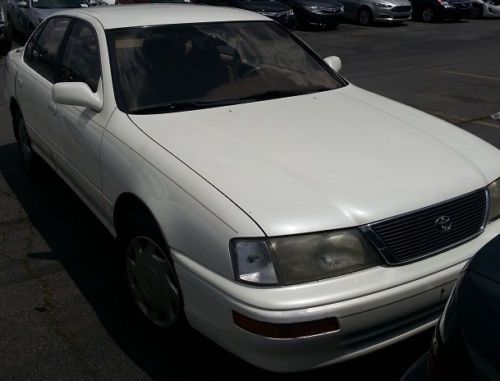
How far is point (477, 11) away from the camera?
22.1 metres

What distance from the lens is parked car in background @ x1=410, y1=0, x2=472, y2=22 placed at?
798 inches

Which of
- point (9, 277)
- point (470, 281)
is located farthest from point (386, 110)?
point (9, 277)

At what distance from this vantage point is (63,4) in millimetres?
12711

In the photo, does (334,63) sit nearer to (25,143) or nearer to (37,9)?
(25,143)

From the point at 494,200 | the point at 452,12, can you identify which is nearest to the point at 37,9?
the point at 494,200

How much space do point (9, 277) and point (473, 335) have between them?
10.1ft

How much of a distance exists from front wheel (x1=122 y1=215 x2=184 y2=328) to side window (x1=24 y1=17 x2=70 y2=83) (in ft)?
6.01

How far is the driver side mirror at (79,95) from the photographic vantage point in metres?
3.58

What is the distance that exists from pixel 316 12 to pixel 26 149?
13.8 m

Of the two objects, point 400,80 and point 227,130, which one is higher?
point 227,130

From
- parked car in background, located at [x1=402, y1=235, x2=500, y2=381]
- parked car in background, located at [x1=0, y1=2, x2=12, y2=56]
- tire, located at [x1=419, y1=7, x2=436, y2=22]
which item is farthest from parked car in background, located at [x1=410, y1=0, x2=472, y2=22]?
parked car in background, located at [x1=402, y1=235, x2=500, y2=381]

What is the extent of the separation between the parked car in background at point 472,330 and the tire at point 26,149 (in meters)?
4.22

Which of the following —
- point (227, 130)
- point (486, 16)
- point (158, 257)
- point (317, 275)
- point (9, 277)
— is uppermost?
point (227, 130)

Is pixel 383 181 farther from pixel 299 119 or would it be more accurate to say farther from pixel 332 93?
pixel 332 93
